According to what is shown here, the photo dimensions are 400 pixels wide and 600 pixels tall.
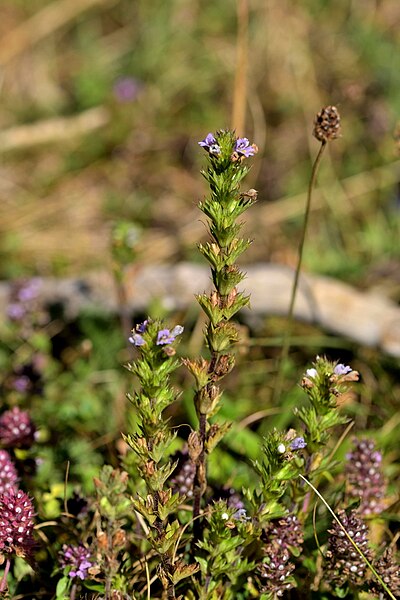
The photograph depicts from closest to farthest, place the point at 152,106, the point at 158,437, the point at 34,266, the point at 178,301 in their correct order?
the point at 158,437 < the point at 178,301 < the point at 34,266 < the point at 152,106

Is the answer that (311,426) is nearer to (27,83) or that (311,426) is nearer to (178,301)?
(178,301)

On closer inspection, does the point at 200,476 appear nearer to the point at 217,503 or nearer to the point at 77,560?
the point at 217,503

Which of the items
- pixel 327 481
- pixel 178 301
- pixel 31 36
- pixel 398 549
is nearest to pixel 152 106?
pixel 31 36

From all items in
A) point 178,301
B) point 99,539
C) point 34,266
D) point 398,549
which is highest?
point 34,266

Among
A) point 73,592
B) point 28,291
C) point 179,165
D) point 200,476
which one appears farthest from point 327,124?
point 179,165

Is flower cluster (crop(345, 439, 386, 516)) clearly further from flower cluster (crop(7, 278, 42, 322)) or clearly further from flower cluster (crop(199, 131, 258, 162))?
flower cluster (crop(7, 278, 42, 322))

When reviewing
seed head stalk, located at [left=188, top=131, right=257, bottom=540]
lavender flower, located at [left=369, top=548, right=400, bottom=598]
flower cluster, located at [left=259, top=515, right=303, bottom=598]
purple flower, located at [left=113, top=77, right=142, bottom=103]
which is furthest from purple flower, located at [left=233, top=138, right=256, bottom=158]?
purple flower, located at [left=113, top=77, right=142, bottom=103]

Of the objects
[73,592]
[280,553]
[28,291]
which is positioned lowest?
[73,592]
